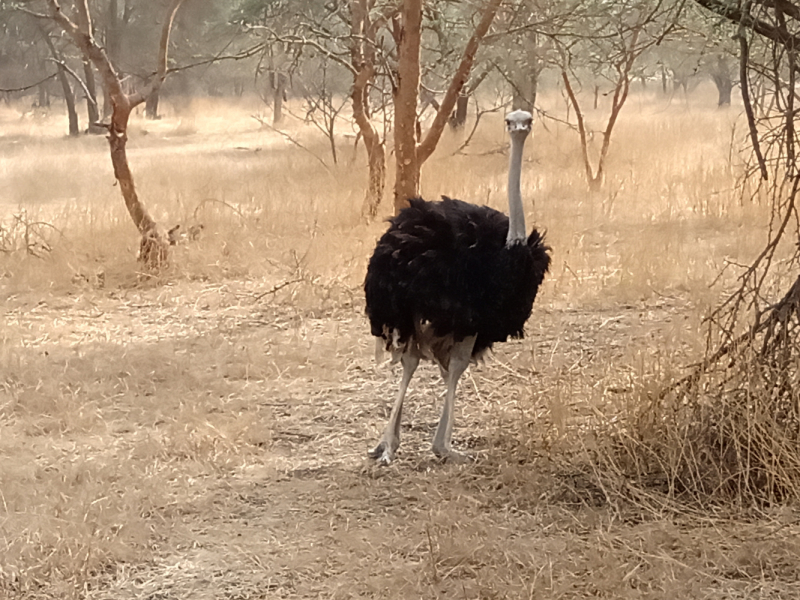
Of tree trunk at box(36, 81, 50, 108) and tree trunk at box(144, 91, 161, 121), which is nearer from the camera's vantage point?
tree trunk at box(144, 91, 161, 121)

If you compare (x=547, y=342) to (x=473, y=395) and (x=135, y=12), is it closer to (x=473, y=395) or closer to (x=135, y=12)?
(x=473, y=395)

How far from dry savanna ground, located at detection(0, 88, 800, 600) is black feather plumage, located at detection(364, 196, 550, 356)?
49cm

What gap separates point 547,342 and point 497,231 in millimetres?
1748

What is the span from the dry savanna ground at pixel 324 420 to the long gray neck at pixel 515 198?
0.73 m

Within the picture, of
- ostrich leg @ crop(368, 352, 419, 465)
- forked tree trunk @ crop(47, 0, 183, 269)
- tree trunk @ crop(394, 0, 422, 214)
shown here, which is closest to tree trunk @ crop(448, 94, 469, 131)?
tree trunk @ crop(394, 0, 422, 214)

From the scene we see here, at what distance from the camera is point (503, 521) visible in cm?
343

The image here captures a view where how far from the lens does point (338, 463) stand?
4012mm

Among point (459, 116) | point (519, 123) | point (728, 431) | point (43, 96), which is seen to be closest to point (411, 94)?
point (519, 123)

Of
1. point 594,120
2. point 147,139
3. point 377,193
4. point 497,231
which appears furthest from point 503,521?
point 594,120

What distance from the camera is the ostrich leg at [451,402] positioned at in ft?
13.1

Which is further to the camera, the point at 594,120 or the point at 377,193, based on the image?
the point at 594,120

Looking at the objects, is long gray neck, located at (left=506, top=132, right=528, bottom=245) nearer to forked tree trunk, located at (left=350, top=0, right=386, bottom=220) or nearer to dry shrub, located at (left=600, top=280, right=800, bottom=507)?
dry shrub, located at (left=600, top=280, right=800, bottom=507)

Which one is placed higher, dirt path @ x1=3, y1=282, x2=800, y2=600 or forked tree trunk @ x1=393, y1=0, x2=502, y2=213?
forked tree trunk @ x1=393, y1=0, x2=502, y2=213

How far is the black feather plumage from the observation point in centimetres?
379
